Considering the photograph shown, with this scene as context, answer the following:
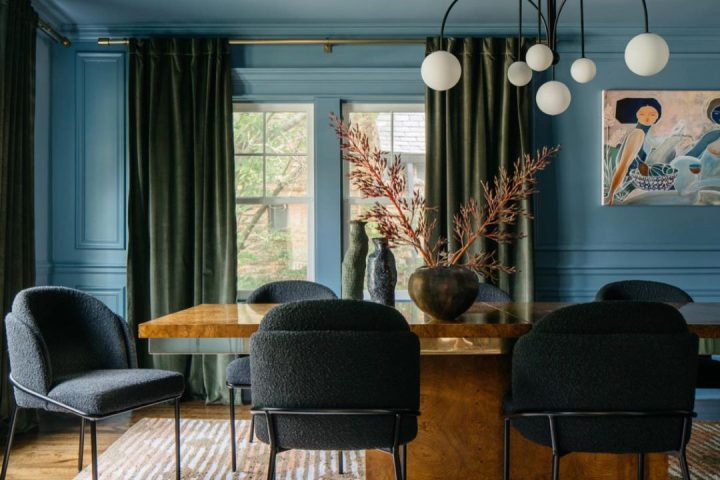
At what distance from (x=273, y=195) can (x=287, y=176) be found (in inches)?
6.3

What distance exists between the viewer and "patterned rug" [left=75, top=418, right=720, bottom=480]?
9.43 ft

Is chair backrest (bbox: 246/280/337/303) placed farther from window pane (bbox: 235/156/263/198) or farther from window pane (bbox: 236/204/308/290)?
window pane (bbox: 235/156/263/198)

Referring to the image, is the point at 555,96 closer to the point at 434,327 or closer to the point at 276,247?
the point at 434,327

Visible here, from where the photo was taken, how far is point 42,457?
3.16 metres

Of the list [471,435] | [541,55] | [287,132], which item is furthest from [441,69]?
[287,132]

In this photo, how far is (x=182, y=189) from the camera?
171 inches

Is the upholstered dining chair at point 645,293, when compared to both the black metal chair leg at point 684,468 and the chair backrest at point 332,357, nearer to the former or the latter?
the black metal chair leg at point 684,468

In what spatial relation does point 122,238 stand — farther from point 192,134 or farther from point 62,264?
point 192,134

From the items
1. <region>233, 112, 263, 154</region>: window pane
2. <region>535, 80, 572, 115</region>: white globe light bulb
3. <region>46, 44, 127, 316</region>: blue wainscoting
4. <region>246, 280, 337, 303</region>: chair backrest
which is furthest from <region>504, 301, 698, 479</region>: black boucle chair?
<region>46, 44, 127, 316</region>: blue wainscoting

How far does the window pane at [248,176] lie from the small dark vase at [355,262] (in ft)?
6.93

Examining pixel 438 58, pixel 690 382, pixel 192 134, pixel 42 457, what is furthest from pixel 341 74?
pixel 690 382

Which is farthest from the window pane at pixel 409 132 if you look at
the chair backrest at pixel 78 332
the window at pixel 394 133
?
the chair backrest at pixel 78 332

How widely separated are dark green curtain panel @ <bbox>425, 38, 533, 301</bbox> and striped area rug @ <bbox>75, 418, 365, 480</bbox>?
178cm

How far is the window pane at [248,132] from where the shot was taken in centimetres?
458
